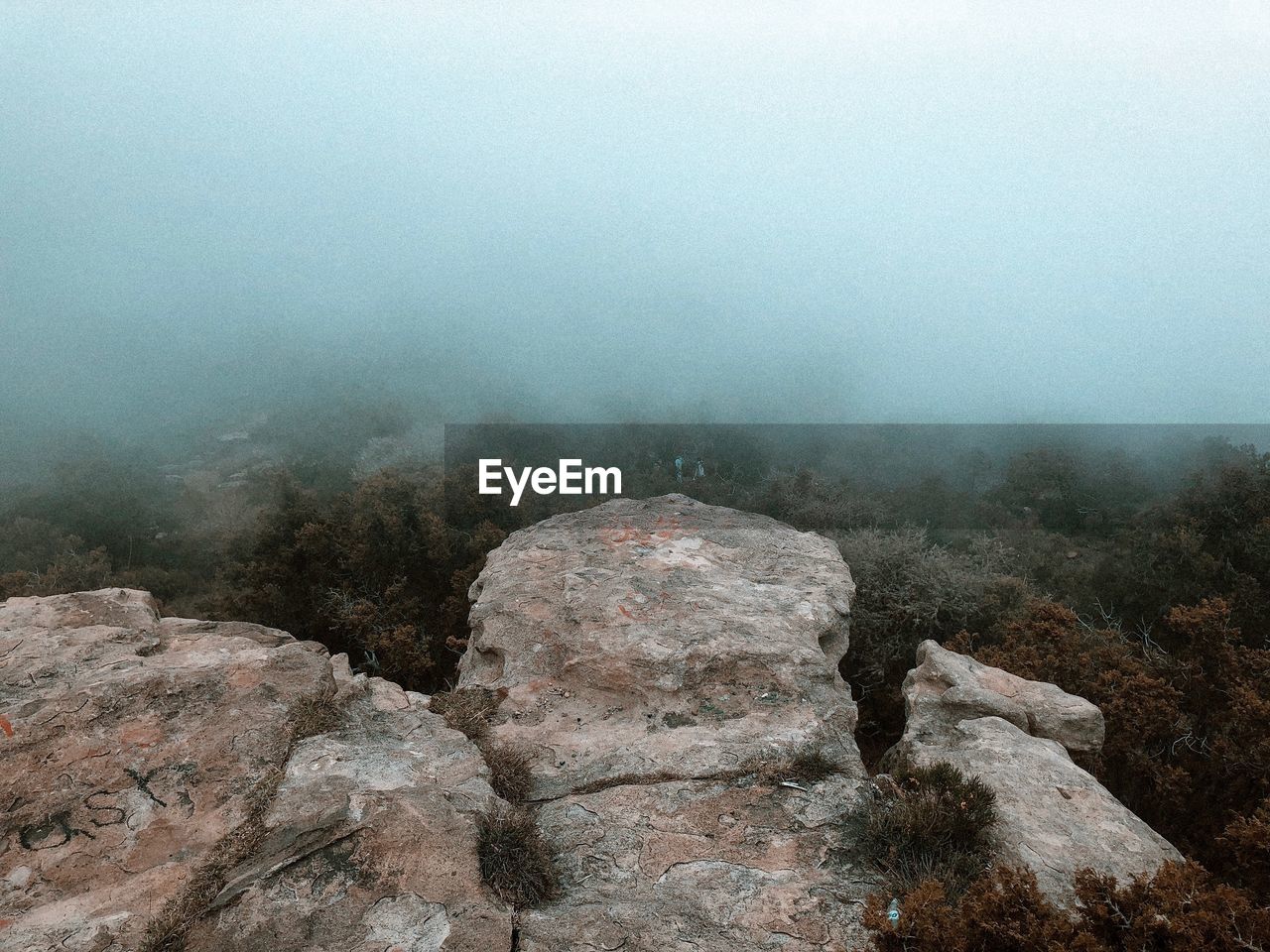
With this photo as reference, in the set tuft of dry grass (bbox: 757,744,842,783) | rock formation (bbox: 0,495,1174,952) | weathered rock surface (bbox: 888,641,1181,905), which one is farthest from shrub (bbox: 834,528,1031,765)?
tuft of dry grass (bbox: 757,744,842,783)

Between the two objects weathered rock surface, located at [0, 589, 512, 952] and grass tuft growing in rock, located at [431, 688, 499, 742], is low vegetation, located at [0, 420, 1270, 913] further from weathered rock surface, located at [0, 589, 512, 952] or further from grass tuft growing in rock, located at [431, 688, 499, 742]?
weathered rock surface, located at [0, 589, 512, 952]

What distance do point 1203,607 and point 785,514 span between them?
11940mm

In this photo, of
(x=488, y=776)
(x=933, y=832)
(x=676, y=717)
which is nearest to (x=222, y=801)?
(x=488, y=776)

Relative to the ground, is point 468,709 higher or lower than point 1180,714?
higher

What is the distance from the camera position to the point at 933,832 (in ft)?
17.2

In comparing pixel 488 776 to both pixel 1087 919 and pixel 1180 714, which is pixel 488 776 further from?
pixel 1180 714

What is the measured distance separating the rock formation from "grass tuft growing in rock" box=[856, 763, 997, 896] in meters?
0.19

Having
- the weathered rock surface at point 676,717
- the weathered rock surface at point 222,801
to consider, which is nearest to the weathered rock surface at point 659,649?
the weathered rock surface at point 676,717

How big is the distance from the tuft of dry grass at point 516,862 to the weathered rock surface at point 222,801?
0.12 metres

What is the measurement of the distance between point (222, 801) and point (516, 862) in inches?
94.4

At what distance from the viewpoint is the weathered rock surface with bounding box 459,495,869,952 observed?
4805mm

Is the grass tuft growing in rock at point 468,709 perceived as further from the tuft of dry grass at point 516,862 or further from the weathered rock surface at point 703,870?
the tuft of dry grass at point 516,862

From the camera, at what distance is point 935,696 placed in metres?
7.86

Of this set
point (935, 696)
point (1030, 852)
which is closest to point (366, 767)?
point (1030, 852)
